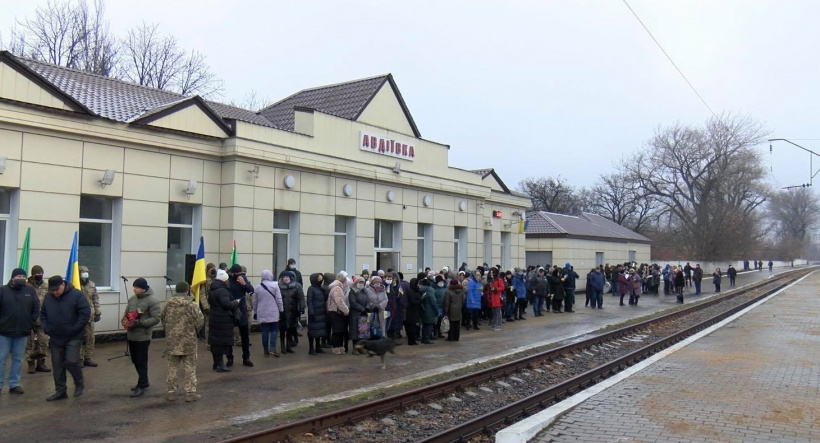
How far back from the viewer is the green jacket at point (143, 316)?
904 cm

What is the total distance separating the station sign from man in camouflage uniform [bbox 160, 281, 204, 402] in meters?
11.8

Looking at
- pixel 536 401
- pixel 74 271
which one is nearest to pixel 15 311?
pixel 74 271

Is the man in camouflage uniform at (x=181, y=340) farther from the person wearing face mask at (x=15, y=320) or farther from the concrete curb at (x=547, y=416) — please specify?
the concrete curb at (x=547, y=416)

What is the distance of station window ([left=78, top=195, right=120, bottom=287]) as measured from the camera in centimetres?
1393

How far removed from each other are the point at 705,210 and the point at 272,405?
64.0 meters

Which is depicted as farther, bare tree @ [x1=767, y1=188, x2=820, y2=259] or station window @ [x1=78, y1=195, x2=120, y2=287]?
bare tree @ [x1=767, y1=188, x2=820, y2=259]

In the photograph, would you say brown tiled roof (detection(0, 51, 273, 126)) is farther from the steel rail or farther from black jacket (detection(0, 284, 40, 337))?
the steel rail

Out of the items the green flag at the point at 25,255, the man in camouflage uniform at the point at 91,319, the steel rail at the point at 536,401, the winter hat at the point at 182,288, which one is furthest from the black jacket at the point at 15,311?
the steel rail at the point at 536,401

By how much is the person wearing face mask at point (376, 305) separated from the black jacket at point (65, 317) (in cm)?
594

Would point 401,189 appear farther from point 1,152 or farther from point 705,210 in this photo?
point 705,210

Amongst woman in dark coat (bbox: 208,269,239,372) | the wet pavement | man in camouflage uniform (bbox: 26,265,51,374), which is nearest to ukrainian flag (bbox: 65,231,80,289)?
man in camouflage uniform (bbox: 26,265,51,374)

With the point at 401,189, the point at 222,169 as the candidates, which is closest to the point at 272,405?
the point at 222,169

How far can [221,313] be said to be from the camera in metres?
10.9

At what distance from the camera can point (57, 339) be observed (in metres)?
8.72
